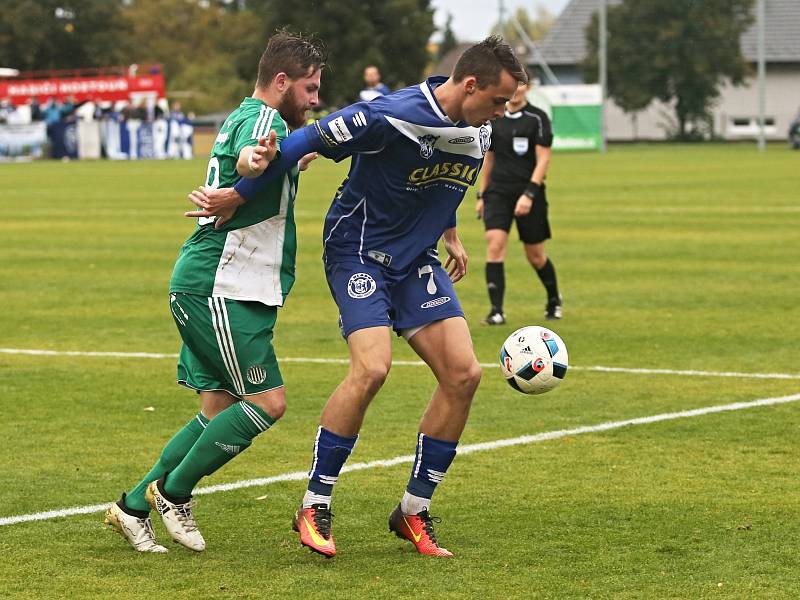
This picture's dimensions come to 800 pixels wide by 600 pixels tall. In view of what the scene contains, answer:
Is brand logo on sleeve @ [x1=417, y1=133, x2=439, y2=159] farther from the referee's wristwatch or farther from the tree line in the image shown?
the tree line

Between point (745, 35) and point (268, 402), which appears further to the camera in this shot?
point (745, 35)

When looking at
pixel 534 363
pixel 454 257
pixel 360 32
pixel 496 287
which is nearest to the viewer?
pixel 454 257

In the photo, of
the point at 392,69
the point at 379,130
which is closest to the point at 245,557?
the point at 379,130

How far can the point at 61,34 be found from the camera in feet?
293

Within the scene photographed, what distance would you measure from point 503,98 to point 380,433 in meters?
2.98

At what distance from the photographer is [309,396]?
31.4 ft

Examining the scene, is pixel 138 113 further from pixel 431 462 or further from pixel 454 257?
pixel 431 462

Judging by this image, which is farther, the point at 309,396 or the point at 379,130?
the point at 309,396

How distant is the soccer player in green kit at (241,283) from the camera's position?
5.74 meters

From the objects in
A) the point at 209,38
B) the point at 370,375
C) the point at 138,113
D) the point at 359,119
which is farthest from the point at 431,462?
the point at 209,38

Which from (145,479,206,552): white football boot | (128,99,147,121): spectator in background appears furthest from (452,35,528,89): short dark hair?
(128,99,147,121): spectator in background

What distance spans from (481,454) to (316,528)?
7.09 feet

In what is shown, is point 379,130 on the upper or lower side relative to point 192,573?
upper

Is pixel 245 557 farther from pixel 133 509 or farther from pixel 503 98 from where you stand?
pixel 503 98
